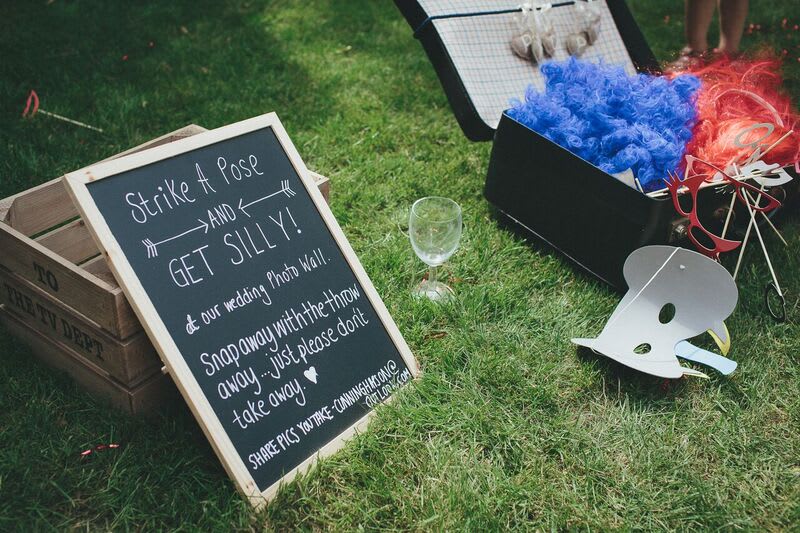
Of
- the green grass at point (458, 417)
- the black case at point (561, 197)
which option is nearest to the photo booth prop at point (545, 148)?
the black case at point (561, 197)

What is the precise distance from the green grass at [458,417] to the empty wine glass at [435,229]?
22 cm

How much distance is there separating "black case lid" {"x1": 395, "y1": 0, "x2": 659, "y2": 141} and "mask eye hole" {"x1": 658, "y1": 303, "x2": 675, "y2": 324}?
994 mm

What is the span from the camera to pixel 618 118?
229 centimetres

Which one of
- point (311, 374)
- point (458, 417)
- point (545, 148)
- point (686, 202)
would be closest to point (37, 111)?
point (311, 374)

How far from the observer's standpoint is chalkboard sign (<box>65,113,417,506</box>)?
1580 mm

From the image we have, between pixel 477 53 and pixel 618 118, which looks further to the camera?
pixel 477 53

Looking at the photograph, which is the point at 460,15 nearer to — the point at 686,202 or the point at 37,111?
the point at 686,202

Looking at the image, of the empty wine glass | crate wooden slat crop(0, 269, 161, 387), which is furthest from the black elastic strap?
crate wooden slat crop(0, 269, 161, 387)

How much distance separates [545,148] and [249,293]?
1.21 meters

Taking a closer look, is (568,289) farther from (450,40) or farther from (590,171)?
(450,40)

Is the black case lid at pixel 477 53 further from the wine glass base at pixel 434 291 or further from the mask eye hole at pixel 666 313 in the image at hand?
the mask eye hole at pixel 666 313

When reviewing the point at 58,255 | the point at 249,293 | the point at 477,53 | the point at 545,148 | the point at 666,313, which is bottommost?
the point at 666,313

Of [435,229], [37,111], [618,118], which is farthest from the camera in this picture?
[37,111]

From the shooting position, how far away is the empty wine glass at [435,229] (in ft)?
6.96
